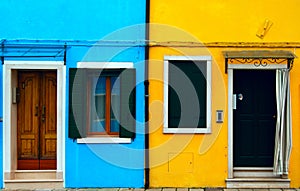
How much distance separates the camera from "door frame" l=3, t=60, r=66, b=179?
8.91 meters

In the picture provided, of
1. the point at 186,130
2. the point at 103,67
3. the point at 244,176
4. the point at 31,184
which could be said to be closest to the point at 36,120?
the point at 31,184

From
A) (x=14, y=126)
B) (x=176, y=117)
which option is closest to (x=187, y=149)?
(x=176, y=117)

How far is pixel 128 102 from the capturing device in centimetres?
895

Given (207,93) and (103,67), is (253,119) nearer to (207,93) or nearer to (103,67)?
(207,93)

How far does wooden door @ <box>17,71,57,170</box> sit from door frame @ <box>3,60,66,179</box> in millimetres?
301

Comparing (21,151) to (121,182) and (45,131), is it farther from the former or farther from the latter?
(121,182)

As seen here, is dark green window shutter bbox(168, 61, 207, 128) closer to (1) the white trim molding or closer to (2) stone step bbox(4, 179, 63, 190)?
(1) the white trim molding

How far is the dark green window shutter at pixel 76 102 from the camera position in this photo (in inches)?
350

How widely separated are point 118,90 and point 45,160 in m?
2.08

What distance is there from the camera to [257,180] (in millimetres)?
8852

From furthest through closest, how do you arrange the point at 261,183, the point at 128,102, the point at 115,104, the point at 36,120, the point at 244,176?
the point at 36,120 → the point at 115,104 → the point at 244,176 → the point at 128,102 → the point at 261,183

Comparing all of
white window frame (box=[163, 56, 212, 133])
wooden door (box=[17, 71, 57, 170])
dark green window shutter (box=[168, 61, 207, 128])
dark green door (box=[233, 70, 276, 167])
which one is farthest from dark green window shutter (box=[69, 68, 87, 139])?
dark green door (box=[233, 70, 276, 167])

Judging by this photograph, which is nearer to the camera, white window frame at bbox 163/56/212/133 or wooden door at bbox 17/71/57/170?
white window frame at bbox 163/56/212/133

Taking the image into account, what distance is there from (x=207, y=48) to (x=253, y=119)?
68.6 inches
